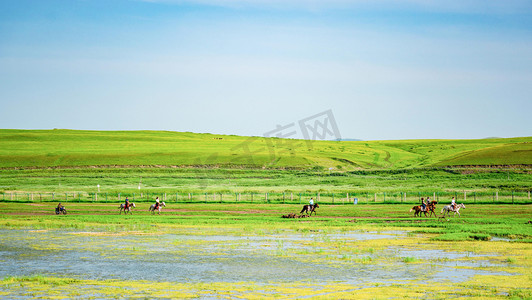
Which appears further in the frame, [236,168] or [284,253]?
[236,168]

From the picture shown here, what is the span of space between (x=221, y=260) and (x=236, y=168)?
99.2 meters

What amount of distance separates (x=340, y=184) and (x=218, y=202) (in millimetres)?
34080

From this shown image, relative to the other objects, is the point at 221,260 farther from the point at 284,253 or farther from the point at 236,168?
the point at 236,168

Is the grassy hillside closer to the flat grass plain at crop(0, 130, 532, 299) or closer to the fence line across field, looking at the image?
the flat grass plain at crop(0, 130, 532, 299)

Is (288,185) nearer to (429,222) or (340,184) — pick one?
(340,184)

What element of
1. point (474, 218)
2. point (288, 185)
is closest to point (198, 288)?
point (474, 218)

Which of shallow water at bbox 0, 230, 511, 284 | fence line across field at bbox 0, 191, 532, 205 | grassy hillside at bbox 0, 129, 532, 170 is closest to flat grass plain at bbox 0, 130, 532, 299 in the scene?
shallow water at bbox 0, 230, 511, 284

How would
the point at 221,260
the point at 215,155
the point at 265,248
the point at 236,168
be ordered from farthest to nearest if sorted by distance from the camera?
the point at 215,155 < the point at 236,168 < the point at 265,248 < the point at 221,260

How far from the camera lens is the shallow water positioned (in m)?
24.8

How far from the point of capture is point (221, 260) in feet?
95.1

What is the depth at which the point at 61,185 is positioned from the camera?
9681cm

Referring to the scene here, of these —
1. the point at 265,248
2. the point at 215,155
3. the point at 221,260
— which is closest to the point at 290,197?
the point at 265,248

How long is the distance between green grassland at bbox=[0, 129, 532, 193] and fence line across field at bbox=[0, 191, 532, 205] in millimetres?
5237

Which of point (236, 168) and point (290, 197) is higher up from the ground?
point (236, 168)
